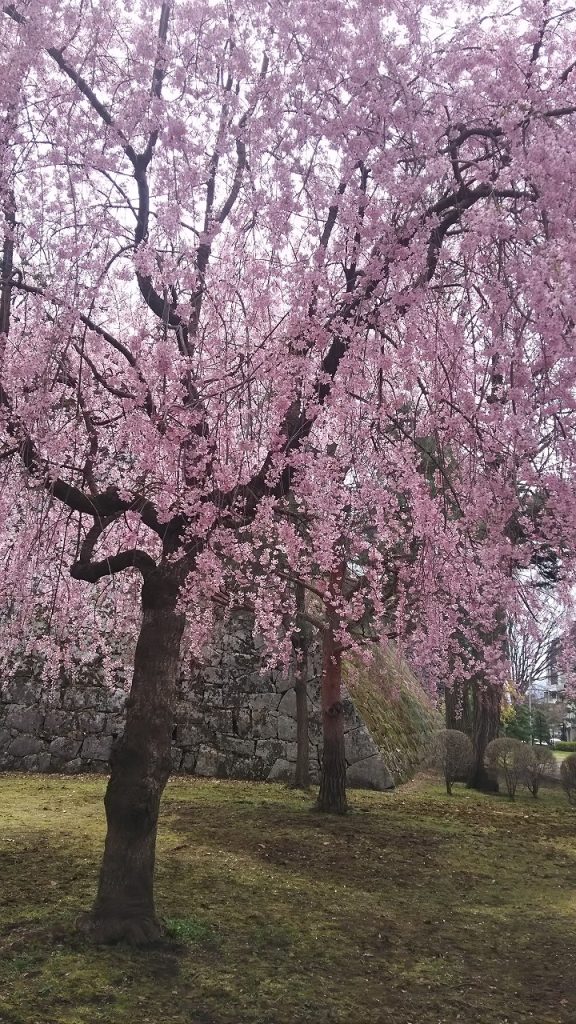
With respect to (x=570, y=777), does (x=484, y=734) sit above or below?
above

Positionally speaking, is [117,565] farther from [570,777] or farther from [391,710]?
[391,710]

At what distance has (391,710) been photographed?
55.8 ft

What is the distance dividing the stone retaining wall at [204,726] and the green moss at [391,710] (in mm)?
947

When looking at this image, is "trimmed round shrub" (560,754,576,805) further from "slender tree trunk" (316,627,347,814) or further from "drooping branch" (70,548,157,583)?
"drooping branch" (70,548,157,583)

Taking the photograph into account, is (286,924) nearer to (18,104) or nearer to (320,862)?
(320,862)

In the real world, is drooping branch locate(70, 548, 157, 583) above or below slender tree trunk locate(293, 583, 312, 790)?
above

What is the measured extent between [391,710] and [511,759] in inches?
117

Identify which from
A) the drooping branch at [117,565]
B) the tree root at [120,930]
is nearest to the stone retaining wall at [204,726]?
the drooping branch at [117,565]

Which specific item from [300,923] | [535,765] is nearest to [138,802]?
[300,923]

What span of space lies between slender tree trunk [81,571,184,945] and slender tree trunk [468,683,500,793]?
37.8ft

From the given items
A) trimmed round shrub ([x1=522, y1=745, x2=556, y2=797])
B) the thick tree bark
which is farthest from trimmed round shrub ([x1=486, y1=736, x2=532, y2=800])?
the thick tree bark

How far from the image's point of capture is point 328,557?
852 centimetres

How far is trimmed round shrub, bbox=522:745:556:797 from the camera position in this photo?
1480cm

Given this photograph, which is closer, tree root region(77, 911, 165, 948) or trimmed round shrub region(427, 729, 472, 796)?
tree root region(77, 911, 165, 948)
